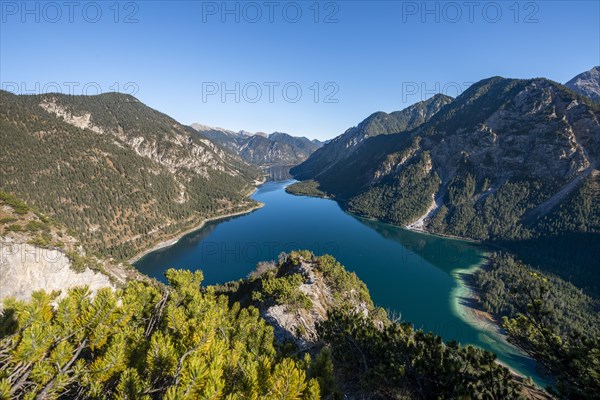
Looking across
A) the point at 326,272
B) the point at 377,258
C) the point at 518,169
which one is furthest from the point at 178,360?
the point at 518,169

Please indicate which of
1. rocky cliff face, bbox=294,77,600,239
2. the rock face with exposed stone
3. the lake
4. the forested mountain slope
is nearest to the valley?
the forested mountain slope

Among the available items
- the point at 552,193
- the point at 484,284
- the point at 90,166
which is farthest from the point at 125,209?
the point at 552,193

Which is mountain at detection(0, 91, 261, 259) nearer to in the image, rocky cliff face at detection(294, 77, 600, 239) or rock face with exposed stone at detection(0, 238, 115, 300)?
rock face with exposed stone at detection(0, 238, 115, 300)

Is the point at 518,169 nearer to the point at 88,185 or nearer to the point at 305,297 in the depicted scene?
the point at 305,297

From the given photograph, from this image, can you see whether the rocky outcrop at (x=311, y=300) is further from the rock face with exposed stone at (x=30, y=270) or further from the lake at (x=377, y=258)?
the lake at (x=377, y=258)

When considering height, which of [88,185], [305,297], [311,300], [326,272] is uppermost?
[88,185]

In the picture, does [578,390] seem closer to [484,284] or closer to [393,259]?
[484,284]

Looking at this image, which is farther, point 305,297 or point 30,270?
point 30,270

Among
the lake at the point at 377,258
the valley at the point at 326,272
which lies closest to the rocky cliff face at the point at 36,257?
the valley at the point at 326,272
